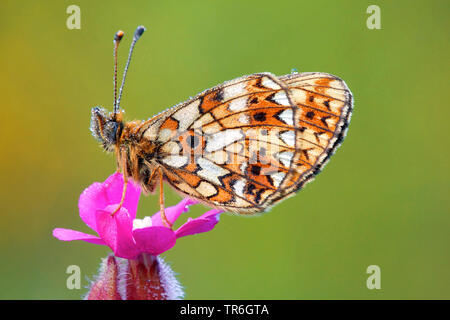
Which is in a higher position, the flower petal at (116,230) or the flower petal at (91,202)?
the flower petal at (91,202)

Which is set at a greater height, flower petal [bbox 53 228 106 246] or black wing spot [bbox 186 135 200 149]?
black wing spot [bbox 186 135 200 149]

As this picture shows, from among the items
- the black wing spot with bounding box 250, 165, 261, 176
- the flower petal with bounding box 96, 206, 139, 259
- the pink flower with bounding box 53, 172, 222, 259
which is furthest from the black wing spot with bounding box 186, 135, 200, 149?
the flower petal with bounding box 96, 206, 139, 259

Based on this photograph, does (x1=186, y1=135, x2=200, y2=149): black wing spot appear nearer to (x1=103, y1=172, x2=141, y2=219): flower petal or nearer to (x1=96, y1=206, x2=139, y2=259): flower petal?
(x1=103, y1=172, x2=141, y2=219): flower petal

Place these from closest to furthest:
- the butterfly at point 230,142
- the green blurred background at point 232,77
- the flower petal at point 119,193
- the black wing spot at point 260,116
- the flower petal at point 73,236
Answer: the flower petal at point 73,236
the flower petal at point 119,193
the butterfly at point 230,142
the black wing spot at point 260,116
the green blurred background at point 232,77

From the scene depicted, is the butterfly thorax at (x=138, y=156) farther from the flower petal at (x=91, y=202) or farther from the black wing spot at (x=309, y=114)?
the black wing spot at (x=309, y=114)

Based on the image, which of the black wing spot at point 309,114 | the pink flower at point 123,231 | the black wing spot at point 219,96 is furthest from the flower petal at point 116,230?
the black wing spot at point 309,114

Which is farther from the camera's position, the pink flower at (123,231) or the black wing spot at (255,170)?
the black wing spot at (255,170)
